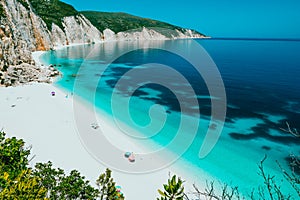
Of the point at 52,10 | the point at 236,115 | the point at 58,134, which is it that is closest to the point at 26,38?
the point at 52,10

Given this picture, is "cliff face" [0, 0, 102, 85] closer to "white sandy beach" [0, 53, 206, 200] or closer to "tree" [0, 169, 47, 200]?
"white sandy beach" [0, 53, 206, 200]

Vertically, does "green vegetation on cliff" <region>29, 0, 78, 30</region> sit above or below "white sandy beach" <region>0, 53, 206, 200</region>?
above

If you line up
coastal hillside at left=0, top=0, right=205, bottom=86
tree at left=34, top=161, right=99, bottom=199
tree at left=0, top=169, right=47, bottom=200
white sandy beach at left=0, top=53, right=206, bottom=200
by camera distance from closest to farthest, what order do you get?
tree at left=0, top=169, right=47, bottom=200
tree at left=34, top=161, right=99, bottom=199
white sandy beach at left=0, top=53, right=206, bottom=200
coastal hillside at left=0, top=0, right=205, bottom=86

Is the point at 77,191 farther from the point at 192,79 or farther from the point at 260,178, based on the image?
the point at 192,79

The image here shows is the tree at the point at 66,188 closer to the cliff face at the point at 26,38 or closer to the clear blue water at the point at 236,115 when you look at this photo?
the clear blue water at the point at 236,115

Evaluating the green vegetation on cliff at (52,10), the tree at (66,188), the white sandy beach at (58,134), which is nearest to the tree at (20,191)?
the tree at (66,188)

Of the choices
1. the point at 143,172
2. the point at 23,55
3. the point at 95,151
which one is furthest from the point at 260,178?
the point at 23,55

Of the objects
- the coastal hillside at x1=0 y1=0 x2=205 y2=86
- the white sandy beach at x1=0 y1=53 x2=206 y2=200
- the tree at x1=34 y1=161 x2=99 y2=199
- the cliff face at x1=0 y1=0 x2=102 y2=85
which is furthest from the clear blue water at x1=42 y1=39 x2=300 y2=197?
the tree at x1=34 y1=161 x2=99 y2=199
